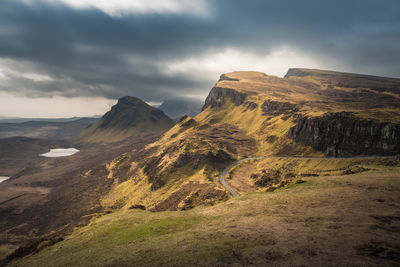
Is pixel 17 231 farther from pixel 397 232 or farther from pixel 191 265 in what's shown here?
pixel 397 232

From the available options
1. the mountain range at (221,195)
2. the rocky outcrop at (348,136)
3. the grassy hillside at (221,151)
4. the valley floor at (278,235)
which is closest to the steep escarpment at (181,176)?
the grassy hillside at (221,151)

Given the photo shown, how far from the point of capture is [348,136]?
123 meters

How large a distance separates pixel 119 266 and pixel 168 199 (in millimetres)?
87921

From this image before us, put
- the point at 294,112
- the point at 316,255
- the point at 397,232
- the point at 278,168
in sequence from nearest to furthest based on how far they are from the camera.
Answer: the point at 316,255
the point at 397,232
the point at 278,168
the point at 294,112

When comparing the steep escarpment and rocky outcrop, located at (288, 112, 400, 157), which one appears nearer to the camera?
rocky outcrop, located at (288, 112, 400, 157)

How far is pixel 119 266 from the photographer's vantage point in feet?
91.5

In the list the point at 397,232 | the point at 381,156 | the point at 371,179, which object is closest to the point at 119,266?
the point at 397,232

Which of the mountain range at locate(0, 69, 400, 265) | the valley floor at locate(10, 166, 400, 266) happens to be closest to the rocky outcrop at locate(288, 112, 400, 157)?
the mountain range at locate(0, 69, 400, 265)

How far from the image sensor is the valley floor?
23156 millimetres

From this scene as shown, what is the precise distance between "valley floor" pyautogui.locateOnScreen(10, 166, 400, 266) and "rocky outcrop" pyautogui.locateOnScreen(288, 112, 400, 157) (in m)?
70.1

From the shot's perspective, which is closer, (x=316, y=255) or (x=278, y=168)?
(x=316, y=255)

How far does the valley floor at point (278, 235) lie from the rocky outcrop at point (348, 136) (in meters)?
70.1

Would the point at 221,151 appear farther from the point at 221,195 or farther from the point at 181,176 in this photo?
the point at 221,195

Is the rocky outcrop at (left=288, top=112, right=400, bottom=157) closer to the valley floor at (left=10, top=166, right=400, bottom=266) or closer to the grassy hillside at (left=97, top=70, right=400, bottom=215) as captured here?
the grassy hillside at (left=97, top=70, right=400, bottom=215)
